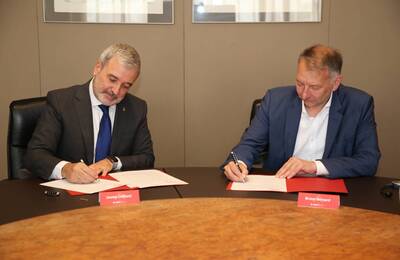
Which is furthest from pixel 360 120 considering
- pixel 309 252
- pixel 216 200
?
pixel 309 252

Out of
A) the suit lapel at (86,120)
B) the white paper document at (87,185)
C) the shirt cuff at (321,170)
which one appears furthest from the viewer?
the suit lapel at (86,120)

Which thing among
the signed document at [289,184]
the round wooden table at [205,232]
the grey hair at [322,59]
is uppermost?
the grey hair at [322,59]

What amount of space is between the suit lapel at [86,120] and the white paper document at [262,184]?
2.92 ft

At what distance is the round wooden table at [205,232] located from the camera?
1.35 meters

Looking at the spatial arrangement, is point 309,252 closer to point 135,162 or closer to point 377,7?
point 135,162

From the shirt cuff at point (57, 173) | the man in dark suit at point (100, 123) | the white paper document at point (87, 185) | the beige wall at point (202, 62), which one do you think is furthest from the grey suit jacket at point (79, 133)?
the beige wall at point (202, 62)

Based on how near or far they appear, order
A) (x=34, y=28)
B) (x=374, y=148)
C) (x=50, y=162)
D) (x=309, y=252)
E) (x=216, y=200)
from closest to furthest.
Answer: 1. (x=309, y=252)
2. (x=216, y=200)
3. (x=50, y=162)
4. (x=374, y=148)
5. (x=34, y=28)

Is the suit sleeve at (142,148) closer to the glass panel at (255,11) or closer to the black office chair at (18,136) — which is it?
the black office chair at (18,136)

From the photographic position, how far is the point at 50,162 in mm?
2188

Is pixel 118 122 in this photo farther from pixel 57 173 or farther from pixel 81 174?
pixel 81 174

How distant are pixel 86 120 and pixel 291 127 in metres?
1.12

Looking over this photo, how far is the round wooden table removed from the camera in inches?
53.3

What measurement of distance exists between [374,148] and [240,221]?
3.75 feet

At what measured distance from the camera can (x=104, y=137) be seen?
2566 mm
